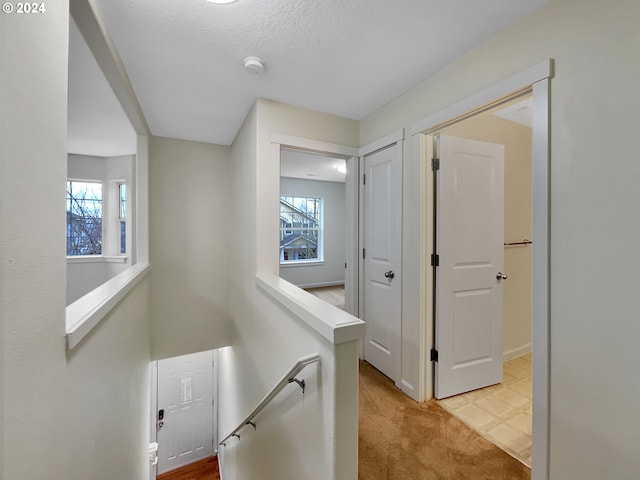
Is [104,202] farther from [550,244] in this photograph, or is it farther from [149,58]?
[550,244]

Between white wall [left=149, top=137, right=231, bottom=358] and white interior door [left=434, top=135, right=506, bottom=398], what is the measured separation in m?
2.20

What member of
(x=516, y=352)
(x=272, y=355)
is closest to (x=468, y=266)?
(x=516, y=352)

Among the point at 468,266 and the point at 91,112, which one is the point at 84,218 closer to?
the point at 91,112

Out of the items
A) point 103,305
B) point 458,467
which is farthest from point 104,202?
point 458,467

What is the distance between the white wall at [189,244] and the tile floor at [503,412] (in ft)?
8.75

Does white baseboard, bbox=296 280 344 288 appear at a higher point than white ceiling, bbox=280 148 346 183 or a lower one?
lower

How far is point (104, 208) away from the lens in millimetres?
4242

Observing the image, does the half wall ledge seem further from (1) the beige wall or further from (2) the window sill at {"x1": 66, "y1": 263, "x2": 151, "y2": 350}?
(1) the beige wall

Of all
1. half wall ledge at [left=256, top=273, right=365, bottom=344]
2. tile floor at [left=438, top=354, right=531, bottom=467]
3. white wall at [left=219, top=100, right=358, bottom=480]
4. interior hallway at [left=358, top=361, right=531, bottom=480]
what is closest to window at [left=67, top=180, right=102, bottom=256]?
white wall at [left=219, top=100, right=358, bottom=480]

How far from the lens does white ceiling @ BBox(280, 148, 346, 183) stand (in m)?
4.38

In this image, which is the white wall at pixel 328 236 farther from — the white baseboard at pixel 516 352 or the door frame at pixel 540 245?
the door frame at pixel 540 245

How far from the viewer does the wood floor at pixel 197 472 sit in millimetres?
4516

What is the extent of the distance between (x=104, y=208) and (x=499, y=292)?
5.53m

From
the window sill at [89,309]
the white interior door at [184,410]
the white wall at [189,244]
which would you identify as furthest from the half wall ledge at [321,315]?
the white interior door at [184,410]
